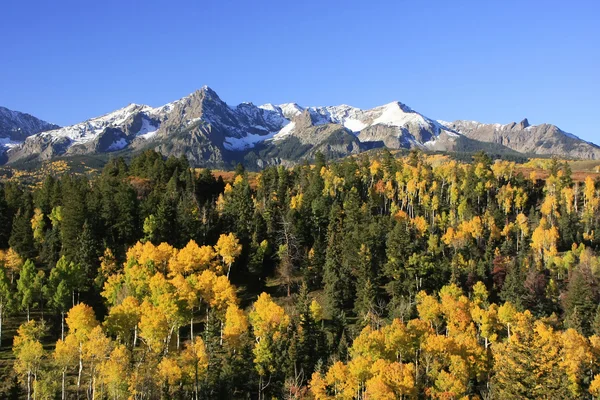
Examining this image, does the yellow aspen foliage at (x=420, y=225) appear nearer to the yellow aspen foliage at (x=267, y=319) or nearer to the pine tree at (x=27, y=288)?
the yellow aspen foliage at (x=267, y=319)

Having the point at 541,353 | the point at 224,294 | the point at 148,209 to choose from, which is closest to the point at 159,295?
the point at 224,294

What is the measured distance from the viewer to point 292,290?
93.3 meters

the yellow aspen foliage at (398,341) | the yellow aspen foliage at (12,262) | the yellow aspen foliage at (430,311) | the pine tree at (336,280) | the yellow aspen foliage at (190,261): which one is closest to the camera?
the yellow aspen foliage at (398,341)

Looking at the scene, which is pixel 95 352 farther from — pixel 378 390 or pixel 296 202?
pixel 296 202

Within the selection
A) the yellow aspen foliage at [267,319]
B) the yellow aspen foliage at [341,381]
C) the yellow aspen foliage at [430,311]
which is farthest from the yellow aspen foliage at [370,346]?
the yellow aspen foliage at [430,311]

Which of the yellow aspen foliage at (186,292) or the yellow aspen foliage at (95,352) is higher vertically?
the yellow aspen foliage at (186,292)

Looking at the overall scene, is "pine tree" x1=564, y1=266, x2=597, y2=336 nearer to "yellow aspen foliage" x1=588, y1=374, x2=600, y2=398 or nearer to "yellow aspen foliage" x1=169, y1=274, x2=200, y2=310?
"yellow aspen foliage" x1=588, y1=374, x2=600, y2=398

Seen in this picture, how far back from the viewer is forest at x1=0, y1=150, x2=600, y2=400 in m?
58.1

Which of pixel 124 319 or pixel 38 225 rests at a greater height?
pixel 38 225

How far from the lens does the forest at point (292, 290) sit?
58.1 m

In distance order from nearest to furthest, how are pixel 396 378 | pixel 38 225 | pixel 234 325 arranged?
pixel 396 378 → pixel 234 325 → pixel 38 225

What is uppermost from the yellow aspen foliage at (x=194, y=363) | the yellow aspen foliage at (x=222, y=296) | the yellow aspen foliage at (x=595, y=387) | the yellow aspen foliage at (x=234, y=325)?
the yellow aspen foliage at (x=222, y=296)

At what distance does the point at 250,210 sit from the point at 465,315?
47.8 metres

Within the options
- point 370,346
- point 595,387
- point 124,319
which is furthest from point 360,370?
point 124,319
